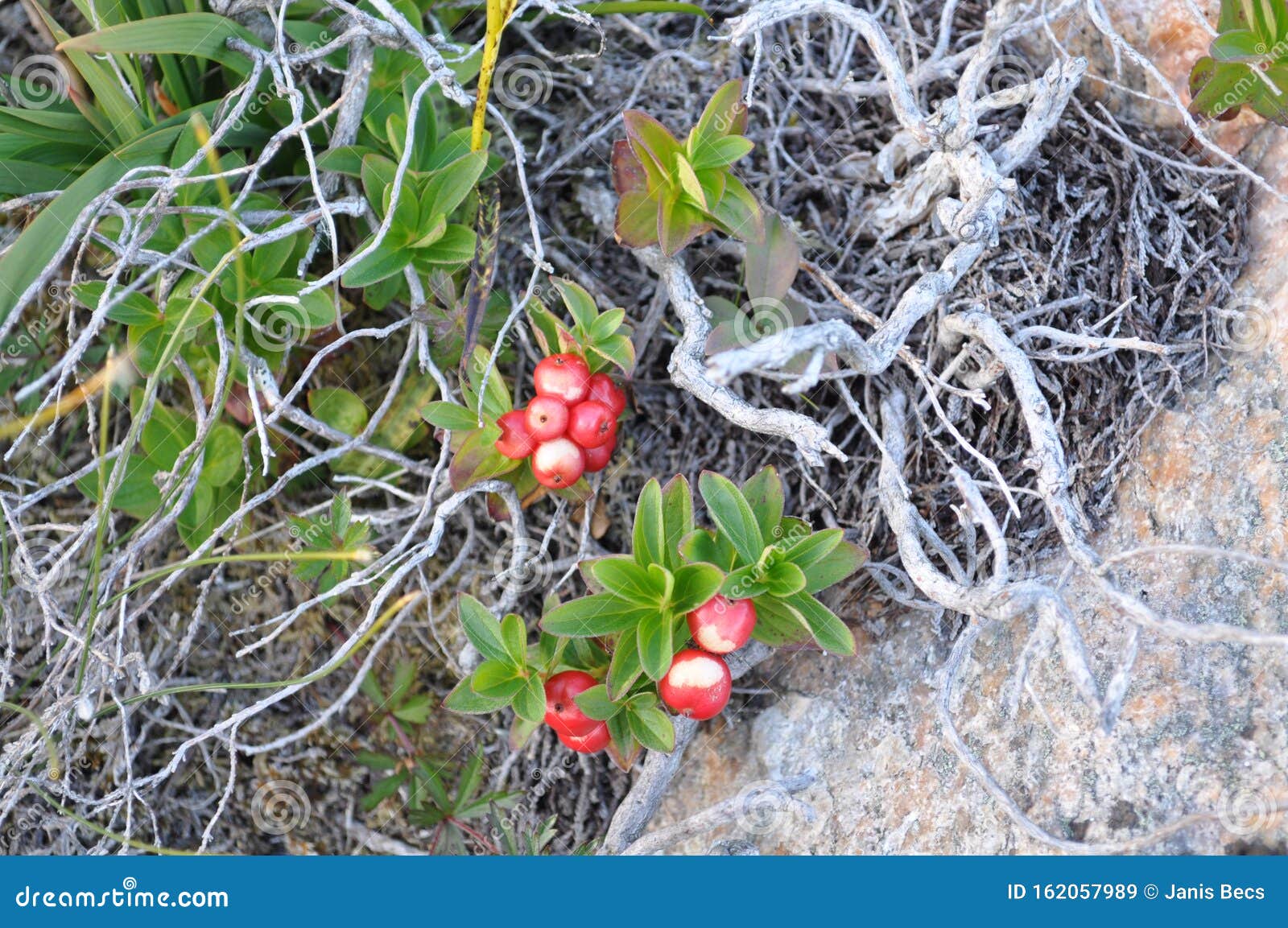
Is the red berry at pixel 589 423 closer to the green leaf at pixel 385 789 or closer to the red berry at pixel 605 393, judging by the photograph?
the red berry at pixel 605 393

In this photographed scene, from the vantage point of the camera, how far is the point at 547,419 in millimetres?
1808

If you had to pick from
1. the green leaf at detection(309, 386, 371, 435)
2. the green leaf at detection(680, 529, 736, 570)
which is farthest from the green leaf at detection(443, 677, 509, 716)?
the green leaf at detection(309, 386, 371, 435)

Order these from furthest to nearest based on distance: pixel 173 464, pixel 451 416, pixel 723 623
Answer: pixel 173 464
pixel 451 416
pixel 723 623

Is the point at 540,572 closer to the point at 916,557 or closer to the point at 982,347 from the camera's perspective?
the point at 916,557

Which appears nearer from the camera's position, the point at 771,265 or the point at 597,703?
the point at 597,703

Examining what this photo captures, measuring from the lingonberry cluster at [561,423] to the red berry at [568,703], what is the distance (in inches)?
14.5

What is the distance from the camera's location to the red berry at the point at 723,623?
1.65 m

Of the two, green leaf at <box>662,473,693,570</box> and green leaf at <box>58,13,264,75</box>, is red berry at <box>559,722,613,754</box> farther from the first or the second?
green leaf at <box>58,13,264,75</box>

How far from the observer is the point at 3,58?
7.03 feet

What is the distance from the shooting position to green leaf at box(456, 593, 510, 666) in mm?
1805

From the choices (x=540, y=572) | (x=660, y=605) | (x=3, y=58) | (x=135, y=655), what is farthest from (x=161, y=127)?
(x=660, y=605)

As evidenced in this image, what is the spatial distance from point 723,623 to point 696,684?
12cm

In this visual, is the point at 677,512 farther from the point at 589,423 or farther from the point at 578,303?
the point at 578,303

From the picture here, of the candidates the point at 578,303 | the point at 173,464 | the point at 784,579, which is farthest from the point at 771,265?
the point at 173,464
